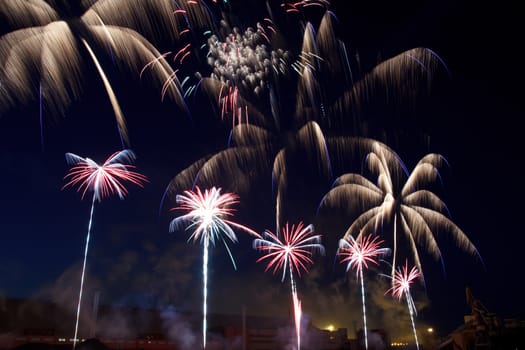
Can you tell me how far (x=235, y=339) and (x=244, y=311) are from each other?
8.10 metres

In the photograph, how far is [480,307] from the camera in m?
37.7

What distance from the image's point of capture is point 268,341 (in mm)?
58594

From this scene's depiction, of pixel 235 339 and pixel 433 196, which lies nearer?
pixel 433 196

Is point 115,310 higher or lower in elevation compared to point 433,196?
lower

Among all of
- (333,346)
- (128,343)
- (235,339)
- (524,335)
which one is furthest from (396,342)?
(128,343)

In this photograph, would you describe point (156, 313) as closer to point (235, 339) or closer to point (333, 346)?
point (235, 339)

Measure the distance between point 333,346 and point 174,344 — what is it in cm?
2662

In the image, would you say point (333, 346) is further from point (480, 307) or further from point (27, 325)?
point (27, 325)

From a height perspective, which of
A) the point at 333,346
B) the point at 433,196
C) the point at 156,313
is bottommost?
the point at 333,346

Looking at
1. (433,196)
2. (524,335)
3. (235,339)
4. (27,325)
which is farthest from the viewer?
(235,339)

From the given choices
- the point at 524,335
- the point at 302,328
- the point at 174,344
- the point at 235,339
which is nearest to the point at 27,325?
the point at 174,344

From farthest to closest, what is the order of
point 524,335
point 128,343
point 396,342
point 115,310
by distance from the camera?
point 396,342 < point 115,310 < point 128,343 < point 524,335

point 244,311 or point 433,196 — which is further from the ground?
point 433,196

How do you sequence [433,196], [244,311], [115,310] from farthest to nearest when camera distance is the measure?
[244,311], [115,310], [433,196]
